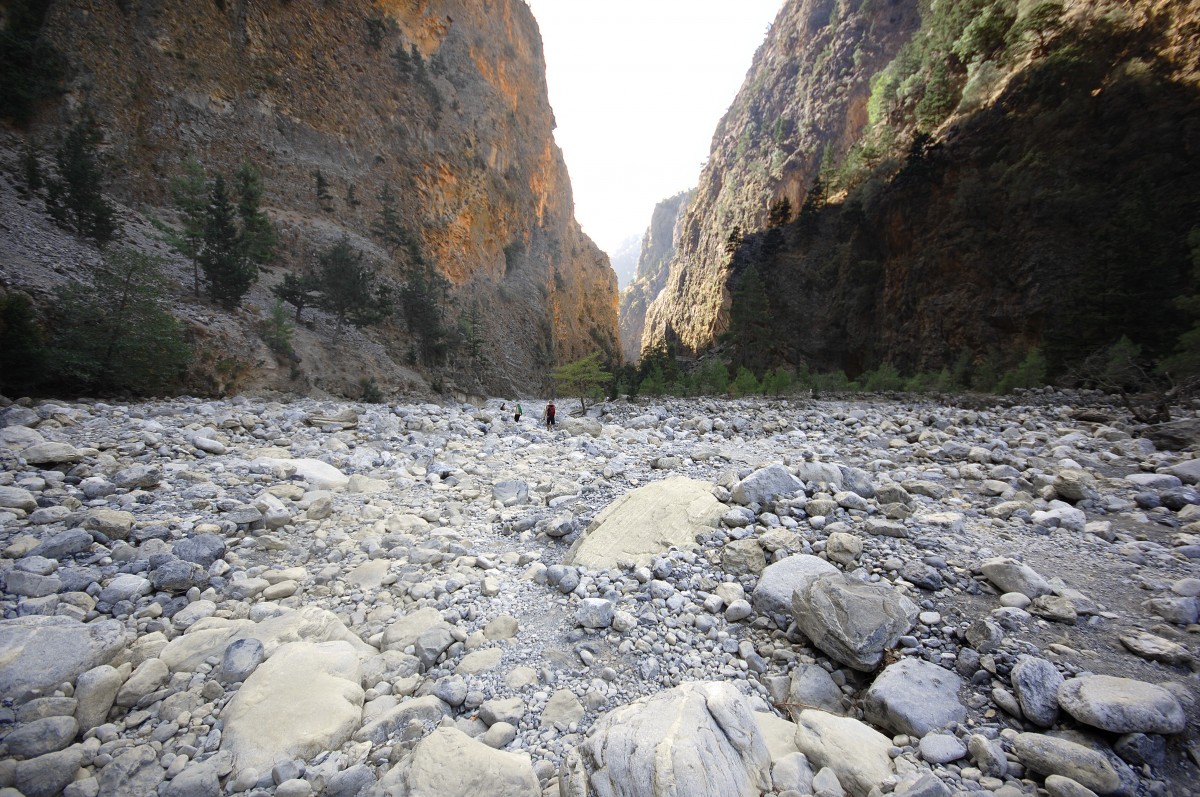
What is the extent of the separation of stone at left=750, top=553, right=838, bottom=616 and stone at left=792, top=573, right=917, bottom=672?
0.11 metres

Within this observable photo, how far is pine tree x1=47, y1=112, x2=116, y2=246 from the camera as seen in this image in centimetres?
1240

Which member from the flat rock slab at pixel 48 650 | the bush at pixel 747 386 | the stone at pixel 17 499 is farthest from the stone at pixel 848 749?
the bush at pixel 747 386

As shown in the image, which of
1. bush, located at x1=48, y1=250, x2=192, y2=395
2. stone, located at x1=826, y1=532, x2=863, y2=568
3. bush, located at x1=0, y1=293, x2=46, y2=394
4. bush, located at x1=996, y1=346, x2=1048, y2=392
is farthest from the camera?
bush, located at x1=996, y1=346, x2=1048, y2=392

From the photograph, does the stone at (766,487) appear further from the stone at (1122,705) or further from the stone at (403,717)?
the stone at (403,717)

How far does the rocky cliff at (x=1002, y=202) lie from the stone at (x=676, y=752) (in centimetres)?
1670

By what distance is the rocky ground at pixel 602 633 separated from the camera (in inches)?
58.9

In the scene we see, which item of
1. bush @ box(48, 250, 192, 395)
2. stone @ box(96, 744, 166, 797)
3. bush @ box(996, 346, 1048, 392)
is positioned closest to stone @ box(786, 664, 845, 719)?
stone @ box(96, 744, 166, 797)

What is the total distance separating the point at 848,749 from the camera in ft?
5.07

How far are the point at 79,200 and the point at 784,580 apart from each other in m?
20.7

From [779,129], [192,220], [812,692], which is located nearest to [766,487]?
[812,692]

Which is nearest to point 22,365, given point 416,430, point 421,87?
point 416,430

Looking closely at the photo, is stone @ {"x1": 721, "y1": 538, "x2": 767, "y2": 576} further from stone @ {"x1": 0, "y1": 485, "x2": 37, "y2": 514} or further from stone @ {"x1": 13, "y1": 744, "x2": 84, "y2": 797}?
stone @ {"x1": 0, "y1": 485, "x2": 37, "y2": 514}

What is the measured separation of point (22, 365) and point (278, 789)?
966 cm

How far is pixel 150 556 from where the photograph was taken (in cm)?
275
